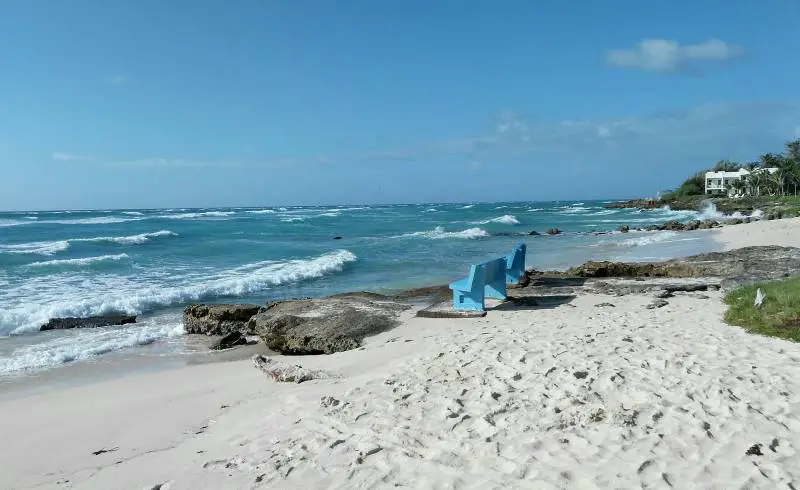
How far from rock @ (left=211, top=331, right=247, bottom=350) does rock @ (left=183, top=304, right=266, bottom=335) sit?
1.43 feet

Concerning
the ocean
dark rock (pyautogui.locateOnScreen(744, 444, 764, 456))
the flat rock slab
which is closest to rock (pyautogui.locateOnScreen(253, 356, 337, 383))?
the ocean

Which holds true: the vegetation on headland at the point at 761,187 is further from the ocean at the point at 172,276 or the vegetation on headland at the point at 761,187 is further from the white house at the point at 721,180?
the ocean at the point at 172,276

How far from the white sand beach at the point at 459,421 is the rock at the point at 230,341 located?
171 cm

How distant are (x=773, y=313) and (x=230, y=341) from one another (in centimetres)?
798

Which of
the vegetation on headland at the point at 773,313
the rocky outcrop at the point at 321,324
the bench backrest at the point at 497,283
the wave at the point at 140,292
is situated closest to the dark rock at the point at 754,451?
the vegetation on headland at the point at 773,313

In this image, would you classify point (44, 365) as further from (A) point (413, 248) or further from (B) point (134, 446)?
(A) point (413, 248)

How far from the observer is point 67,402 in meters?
6.16

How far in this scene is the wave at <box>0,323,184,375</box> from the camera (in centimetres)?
791

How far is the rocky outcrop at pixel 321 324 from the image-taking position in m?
7.94

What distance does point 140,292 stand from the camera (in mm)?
13875

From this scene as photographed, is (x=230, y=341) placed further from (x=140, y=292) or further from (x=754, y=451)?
(x=754, y=451)

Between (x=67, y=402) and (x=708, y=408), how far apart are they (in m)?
6.61

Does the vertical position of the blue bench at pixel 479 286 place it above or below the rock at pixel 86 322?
above

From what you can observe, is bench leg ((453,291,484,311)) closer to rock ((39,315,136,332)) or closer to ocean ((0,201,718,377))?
ocean ((0,201,718,377))
